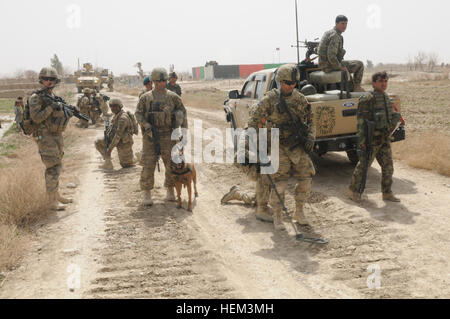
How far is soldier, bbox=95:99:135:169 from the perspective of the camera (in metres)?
8.66

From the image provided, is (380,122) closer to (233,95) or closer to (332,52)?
(332,52)

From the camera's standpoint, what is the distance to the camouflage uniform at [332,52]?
708 centimetres

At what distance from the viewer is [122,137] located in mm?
8672

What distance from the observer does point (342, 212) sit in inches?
221

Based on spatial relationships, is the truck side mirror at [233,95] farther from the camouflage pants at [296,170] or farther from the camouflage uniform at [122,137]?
the camouflage pants at [296,170]

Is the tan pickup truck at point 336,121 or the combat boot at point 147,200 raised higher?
the tan pickup truck at point 336,121

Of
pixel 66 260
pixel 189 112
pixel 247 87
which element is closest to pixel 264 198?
pixel 66 260

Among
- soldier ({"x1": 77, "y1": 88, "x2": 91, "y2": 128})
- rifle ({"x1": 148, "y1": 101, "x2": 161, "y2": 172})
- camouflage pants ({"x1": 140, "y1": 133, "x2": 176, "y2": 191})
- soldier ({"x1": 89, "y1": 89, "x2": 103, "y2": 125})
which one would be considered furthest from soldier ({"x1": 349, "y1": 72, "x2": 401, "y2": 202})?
soldier ({"x1": 89, "y1": 89, "x2": 103, "y2": 125})

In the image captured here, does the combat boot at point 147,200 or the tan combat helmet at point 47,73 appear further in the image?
the combat boot at point 147,200

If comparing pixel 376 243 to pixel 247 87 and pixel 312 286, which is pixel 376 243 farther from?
pixel 247 87

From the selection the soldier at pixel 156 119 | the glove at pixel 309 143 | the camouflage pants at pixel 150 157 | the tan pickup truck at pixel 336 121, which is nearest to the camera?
the glove at pixel 309 143

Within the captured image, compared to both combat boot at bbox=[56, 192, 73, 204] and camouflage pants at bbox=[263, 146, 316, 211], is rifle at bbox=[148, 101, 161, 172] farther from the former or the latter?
camouflage pants at bbox=[263, 146, 316, 211]

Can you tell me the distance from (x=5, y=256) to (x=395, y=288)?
12.9ft

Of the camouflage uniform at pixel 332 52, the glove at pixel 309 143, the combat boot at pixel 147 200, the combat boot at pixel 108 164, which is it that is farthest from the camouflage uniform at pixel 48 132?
the camouflage uniform at pixel 332 52
